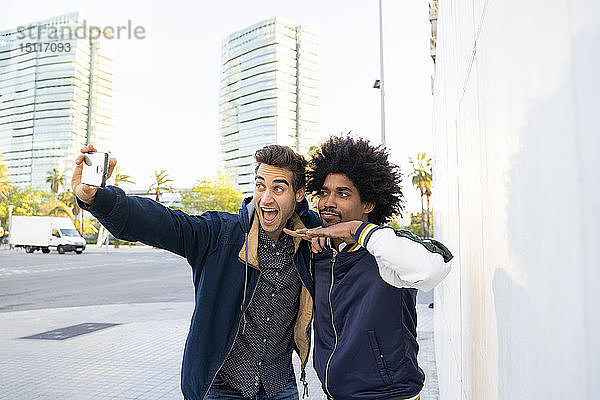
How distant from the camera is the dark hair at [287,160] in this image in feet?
9.85

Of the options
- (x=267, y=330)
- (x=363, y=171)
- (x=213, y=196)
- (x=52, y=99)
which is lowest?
(x=267, y=330)

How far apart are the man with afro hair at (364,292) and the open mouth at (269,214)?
33cm

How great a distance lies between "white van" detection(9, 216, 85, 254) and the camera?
137 ft

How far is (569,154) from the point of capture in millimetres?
837

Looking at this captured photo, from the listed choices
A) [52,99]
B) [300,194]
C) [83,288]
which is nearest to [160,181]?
[83,288]

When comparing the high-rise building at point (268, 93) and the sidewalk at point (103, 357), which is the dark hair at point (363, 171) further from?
the high-rise building at point (268, 93)

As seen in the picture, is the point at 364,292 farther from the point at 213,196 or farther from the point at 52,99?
the point at 52,99

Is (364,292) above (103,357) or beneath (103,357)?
above

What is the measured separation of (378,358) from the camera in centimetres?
223

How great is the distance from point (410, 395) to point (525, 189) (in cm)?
139

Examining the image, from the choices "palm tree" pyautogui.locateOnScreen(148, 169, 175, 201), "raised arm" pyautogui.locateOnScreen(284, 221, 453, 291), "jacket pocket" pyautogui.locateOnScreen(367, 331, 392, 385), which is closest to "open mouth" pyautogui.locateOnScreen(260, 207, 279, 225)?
"raised arm" pyautogui.locateOnScreen(284, 221, 453, 291)

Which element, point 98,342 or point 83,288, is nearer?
point 98,342

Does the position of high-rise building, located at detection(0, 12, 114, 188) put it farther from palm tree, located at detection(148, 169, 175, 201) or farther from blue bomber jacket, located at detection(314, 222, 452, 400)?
blue bomber jacket, located at detection(314, 222, 452, 400)

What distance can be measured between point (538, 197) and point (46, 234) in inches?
1798
